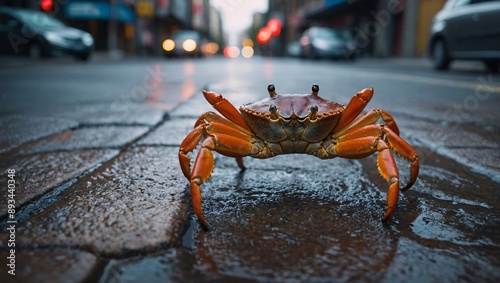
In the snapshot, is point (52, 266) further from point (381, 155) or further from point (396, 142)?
point (396, 142)

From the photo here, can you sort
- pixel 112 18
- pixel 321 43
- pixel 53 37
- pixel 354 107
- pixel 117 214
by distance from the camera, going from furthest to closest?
A: pixel 112 18, pixel 321 43, pixel 53 37, pixel 354 107, pixel 117 214

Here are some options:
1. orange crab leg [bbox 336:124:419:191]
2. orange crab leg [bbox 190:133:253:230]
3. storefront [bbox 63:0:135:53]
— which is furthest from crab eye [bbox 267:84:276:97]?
storefront [bbox 63:0:135:53]

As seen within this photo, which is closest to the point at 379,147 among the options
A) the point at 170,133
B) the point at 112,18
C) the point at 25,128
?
the point at 170,133

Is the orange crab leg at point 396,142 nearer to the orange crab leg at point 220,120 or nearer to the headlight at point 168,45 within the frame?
the orange crab leg at point 220,120

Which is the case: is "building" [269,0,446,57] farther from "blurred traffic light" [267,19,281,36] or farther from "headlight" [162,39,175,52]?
"blurred traffic light" [267,19,281,36]

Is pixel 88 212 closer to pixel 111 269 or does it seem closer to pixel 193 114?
pixel 111 269

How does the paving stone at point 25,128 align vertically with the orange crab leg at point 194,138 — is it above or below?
below

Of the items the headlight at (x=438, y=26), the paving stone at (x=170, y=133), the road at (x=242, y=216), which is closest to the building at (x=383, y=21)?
the headlight at (x=438, y=26)
